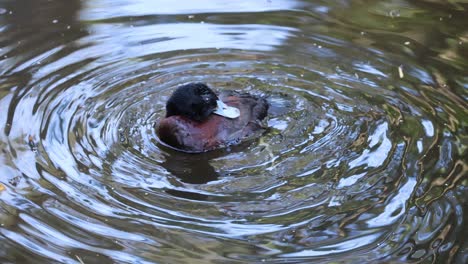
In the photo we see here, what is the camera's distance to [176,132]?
18.7ft

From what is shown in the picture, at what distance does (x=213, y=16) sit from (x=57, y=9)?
175 cm

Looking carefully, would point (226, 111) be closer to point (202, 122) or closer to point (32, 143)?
point (202, 122)

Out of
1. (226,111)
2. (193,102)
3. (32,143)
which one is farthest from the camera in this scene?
(226,111)

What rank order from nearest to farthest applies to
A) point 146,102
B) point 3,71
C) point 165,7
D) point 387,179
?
point 387,179
point 146,102
point 3,71
point 165,7

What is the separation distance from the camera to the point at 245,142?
5.81m

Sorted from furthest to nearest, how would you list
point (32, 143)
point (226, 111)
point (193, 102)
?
point (226, 111) → point (193, 102) → point (32, 143)

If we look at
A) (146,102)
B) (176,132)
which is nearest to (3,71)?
(146,102)

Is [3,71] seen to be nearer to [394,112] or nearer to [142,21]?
[142,21]

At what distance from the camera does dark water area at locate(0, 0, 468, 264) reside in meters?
4.54

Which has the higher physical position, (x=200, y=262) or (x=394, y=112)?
(x=394, y=112)

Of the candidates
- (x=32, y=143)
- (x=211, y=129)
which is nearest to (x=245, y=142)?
(x=211, y=129)

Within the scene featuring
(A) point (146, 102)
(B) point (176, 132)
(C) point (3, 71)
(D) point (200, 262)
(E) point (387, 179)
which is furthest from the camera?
(C) point (3, 71)

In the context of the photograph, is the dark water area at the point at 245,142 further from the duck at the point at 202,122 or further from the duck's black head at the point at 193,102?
the duck's black head at the point at 193,102

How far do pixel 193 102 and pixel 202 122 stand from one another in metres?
0.18
